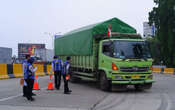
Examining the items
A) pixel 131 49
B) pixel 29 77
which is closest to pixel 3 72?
pixel 29 77

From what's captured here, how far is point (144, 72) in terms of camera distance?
11812mm

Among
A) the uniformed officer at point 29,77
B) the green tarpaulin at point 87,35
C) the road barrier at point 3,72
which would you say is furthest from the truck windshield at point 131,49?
the road barrier at point 3,72

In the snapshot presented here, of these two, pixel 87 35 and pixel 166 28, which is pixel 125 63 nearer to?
pixel 87 35

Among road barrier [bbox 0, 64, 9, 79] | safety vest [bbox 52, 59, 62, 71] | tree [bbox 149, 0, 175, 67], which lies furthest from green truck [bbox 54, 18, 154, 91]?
tree [bbox 149, 0, 175, 67]

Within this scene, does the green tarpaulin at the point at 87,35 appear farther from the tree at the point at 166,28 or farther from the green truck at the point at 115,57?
the tree at the point at 166,28

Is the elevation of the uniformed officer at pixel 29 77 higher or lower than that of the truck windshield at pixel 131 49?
lower

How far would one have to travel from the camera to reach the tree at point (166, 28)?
3812 cm

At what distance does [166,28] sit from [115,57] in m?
30.1

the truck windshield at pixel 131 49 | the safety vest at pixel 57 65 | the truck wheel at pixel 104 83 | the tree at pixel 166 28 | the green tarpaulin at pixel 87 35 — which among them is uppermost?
the tree at pixel 166 28

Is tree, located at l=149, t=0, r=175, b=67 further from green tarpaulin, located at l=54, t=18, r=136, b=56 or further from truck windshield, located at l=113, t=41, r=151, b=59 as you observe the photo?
truck windshield, located at l=113, t=41, r=151, b=59

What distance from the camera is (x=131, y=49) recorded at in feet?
38.9

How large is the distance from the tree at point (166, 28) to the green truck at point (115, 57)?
82.5 ft

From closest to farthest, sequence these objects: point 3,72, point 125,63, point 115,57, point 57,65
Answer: point 125,63
point 115,57
point 57,65
point 3,72

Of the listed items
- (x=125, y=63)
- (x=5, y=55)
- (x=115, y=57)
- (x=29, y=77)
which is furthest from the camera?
(x=5, y=55)
